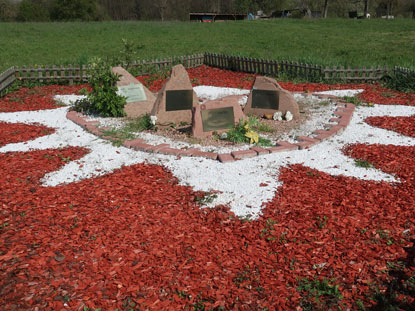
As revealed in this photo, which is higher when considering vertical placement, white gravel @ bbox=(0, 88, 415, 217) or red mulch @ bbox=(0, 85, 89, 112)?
red mulch @ bbox=(0, 85, 89, 112)

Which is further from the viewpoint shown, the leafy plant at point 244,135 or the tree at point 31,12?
the tree at point 31,12

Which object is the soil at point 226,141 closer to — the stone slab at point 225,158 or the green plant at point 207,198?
the stone slab at point 225,158

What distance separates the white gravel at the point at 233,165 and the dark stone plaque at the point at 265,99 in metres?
1.77

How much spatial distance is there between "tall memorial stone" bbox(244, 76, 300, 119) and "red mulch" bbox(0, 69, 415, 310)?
3.20 m

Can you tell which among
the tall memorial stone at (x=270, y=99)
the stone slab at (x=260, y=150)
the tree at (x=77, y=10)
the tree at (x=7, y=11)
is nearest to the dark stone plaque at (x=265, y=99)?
the tall memorial stone at (x=270, y=99)

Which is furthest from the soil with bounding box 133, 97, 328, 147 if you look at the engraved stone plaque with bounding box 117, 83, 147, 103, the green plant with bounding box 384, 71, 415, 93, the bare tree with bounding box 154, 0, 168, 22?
the bare tree with bounding box 154, 0, 168, 22

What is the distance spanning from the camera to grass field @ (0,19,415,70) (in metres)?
19.6

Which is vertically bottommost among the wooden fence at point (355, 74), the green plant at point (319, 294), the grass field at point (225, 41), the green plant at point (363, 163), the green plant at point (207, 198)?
the green plant at point (319, 294)

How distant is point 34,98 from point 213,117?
6996 mm

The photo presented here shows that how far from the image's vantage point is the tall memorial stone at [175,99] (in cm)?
802

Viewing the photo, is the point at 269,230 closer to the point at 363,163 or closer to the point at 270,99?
the point at 363,163

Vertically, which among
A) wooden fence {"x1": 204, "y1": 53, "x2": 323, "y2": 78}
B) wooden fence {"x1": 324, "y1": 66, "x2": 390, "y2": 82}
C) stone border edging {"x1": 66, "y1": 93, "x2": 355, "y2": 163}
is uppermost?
wooden fence {"x1": 204, "y1": 53, "x2": 323, "y2": 78}

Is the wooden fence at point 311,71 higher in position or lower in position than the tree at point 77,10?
lower

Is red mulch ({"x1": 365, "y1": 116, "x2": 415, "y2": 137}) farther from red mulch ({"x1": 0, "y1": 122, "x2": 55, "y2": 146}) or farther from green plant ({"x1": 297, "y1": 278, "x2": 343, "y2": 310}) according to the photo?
red mulch ({"x1": 0, "y1": 122, "x2": 55, "y2": 146})
